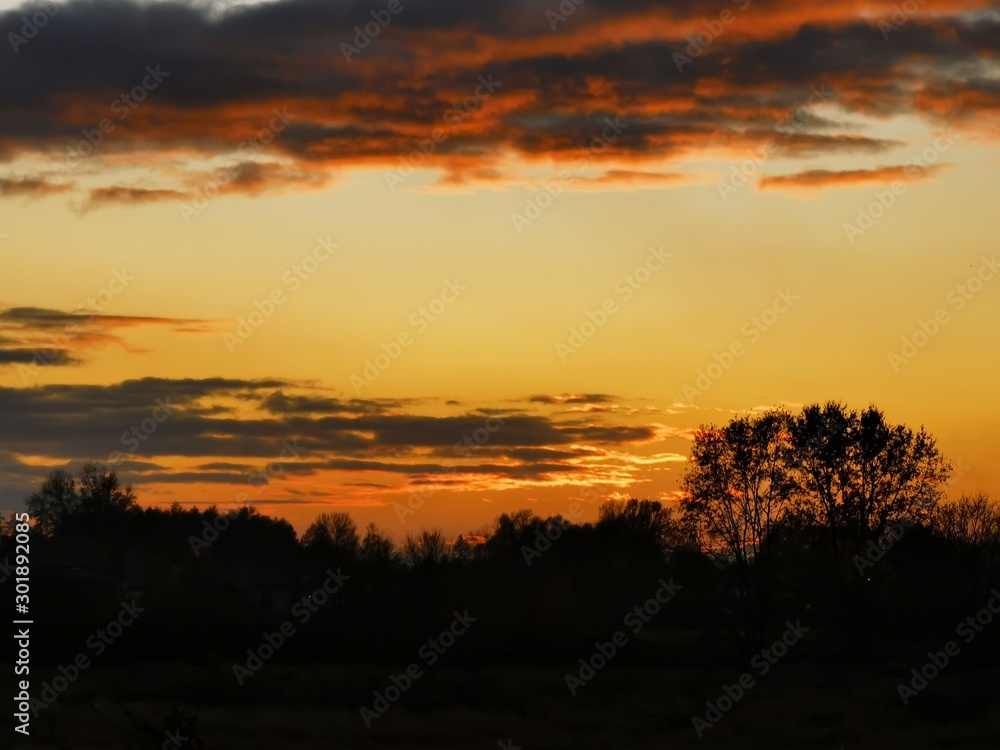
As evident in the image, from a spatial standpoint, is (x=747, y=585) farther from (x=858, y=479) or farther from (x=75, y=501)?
(x=75, y=501)

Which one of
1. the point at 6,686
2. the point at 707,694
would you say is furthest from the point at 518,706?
the point at 6,686

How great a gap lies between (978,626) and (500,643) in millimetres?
22017

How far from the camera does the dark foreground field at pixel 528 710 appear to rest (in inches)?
1330

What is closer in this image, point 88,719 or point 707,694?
point 88,719

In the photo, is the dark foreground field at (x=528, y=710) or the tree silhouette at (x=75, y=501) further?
the tree silhouette at (x=75, y=501)

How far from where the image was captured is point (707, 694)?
47062mm

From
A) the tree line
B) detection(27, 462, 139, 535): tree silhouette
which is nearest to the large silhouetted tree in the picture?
the tree line

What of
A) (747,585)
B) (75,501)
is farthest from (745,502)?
(75,501)

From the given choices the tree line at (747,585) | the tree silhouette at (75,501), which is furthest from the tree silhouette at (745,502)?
the tree silhouette at (75,501)

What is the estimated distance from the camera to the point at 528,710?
136 ft

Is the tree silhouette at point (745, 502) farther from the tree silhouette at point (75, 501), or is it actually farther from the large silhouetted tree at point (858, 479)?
the tree silhouette at point (75, 501)

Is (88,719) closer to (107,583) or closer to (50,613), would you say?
(50,613)

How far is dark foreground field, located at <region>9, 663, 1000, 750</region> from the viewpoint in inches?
1330

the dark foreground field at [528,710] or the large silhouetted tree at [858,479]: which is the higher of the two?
the large silhouetted tree at [858,479]
